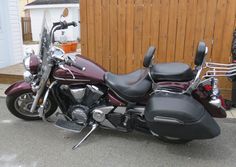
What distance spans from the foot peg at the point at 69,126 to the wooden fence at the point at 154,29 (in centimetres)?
171

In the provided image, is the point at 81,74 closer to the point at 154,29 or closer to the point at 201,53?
the point at 201,53

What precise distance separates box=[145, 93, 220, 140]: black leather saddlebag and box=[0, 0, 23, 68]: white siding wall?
186 inches

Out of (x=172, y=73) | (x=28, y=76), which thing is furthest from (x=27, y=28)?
(x=172, y=73)

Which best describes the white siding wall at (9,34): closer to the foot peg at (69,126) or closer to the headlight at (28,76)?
the headlight at (28,76)

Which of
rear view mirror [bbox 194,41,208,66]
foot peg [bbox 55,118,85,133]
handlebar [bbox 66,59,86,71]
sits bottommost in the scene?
foot peg [bbox 55,118,85,133]

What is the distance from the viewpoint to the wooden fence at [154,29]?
13.5 ft

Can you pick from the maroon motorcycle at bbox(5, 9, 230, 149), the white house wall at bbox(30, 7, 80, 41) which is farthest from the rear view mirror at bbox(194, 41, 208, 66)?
the white house wall at bbox(30, 7, 80, 41)

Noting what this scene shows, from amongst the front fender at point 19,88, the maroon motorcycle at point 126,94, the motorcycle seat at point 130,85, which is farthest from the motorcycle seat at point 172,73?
the front fender at point 19,88

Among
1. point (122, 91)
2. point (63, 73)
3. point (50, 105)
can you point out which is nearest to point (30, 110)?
point (50, 105)

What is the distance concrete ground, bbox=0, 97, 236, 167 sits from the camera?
2818 millimetres

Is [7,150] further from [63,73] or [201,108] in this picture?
[201,108]

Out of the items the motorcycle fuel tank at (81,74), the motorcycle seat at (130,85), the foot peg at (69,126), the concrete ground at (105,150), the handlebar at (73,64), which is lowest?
the concrete ground at (105,150)

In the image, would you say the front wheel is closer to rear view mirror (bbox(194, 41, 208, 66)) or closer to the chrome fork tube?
the chrome fork tube

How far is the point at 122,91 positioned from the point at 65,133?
3.39ft
